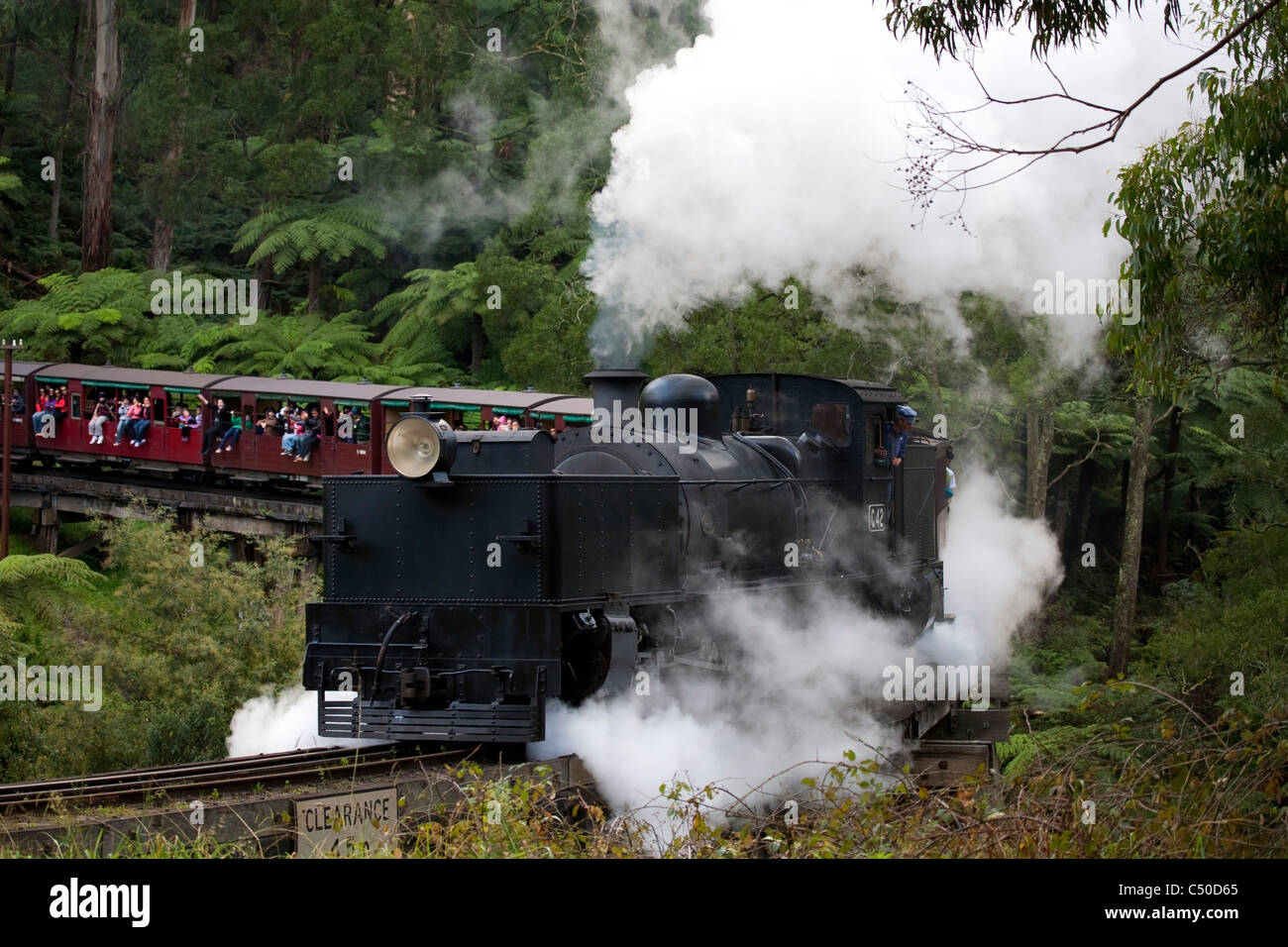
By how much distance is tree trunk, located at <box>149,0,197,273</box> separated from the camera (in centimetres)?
3058

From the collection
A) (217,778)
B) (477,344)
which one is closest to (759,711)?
(217,778)

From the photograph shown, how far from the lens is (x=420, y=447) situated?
841cm

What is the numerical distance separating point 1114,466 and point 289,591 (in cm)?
1728

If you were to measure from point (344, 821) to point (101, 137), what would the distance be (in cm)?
2816

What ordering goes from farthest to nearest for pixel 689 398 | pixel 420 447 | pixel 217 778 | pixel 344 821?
1. pixel 689 398
2. pixel 420 447
3. pixel 217 778
4. pixel 344 821

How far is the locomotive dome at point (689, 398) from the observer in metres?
10.5

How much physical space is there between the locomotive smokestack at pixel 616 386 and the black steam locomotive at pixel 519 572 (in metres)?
0.01

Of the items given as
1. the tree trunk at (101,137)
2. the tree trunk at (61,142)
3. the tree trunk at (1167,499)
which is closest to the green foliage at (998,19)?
the tree trunk at (1167,499)

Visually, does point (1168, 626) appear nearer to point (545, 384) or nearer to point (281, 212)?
point (545, 384)

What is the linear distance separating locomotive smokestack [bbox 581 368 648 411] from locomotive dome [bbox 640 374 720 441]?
1.43 feet

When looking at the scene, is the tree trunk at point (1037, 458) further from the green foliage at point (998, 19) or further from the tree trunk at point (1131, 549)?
the green foliage at point (998, 19)

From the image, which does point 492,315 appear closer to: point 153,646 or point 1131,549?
point 1131,549
